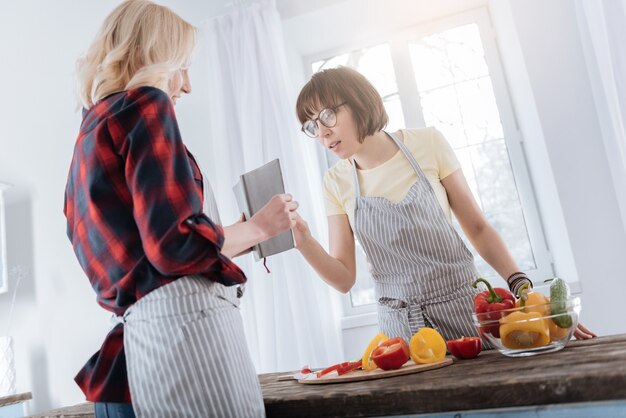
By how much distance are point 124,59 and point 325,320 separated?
5.78 feet

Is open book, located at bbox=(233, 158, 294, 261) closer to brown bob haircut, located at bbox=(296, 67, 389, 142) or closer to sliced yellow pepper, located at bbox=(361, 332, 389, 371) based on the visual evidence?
sliced yellow pepper, located at bbox=(361, 332, 389, 371)

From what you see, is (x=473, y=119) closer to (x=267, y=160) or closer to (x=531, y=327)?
(x=267, y=160)

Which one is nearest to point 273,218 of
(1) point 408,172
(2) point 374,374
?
(2) point 374,374

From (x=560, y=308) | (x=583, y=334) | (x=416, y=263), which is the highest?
(x=416, y=263)

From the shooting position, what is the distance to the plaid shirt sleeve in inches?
35.7

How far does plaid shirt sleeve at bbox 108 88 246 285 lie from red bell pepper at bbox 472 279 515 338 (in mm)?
559

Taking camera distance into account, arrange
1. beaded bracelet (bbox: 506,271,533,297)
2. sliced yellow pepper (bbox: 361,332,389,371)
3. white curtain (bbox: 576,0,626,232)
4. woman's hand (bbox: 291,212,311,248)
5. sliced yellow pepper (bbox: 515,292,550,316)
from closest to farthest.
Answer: sliced yellow pepper (bbox: 515,292,550,316), sliced yellow pepper (bbox: 361,332,389,371), beaded bracelet (bbox: 506,271,533,297), woman's hand (bbox: 291,212,311,248), white curtain (bbox: 576,0,626,232)

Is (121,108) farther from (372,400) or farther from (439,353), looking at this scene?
(439,353)

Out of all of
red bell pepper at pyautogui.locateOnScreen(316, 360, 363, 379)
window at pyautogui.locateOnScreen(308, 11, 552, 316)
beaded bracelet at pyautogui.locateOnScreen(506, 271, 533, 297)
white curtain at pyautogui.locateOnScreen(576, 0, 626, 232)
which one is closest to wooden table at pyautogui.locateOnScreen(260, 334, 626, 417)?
red bell pepper at pyautogui.locateOnScreen(316, 360, 363, 379)

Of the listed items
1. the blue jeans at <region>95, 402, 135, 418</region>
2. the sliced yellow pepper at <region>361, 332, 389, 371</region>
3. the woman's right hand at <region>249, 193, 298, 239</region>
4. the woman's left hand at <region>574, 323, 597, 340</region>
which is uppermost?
the woman's right hand at <region>249, 193, 298, 239</region>

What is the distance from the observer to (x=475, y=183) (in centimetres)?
293

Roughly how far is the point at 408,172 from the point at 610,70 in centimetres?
110

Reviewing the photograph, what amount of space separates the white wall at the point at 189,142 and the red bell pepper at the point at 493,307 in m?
1.41

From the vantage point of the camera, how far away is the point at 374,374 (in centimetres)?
122
